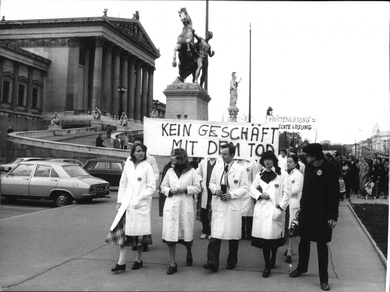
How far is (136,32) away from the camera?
78.2m

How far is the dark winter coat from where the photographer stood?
6.18 metres

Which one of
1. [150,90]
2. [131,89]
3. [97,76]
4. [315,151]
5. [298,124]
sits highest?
[150,90]

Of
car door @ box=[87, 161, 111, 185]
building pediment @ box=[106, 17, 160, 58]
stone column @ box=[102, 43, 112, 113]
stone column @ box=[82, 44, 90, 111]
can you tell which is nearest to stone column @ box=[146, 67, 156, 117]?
building pediment @ box=[106, 17, 160, 58]

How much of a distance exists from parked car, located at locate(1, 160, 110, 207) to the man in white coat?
887 centimetres

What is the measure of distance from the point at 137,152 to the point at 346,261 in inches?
162

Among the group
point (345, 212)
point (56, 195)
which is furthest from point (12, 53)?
point (345, 212)

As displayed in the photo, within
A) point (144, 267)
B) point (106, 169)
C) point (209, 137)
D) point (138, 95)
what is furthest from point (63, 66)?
point (144, 267)

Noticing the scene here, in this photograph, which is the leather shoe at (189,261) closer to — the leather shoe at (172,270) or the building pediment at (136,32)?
the leather shoe at (172,270)

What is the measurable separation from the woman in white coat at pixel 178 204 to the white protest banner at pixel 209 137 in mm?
1364

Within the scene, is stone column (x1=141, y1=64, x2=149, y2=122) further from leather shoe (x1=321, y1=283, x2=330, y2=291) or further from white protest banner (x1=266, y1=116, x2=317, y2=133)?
leather shoe (x1=321, y1=283, x2=330, y2=291)

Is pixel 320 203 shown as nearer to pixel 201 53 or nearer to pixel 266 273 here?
pixel 266 273

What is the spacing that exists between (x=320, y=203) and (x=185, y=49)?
10574 mm

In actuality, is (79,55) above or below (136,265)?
above

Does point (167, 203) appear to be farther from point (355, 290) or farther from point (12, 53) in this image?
point (12, 53)
